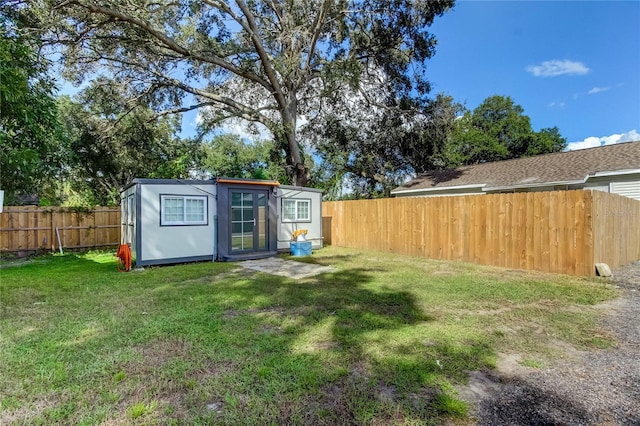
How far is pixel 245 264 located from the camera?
8.07 meters

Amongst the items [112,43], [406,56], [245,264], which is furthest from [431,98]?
[112,43]

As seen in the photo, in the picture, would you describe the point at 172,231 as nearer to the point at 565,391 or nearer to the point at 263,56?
the point at 263,56

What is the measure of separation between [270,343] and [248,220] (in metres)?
6.32

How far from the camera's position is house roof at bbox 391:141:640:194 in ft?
35.4

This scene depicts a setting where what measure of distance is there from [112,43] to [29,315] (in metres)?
9.54

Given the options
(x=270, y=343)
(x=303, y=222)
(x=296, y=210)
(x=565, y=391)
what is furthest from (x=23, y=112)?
(x=565, y=391)

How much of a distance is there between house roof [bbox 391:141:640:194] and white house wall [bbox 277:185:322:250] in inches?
257

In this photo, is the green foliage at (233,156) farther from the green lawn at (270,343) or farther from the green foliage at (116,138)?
the green lawn at (270,343)

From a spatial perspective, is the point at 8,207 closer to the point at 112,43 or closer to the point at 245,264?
the point at 112,43

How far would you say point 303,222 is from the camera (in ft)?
35.0

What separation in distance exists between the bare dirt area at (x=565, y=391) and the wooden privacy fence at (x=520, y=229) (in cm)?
368

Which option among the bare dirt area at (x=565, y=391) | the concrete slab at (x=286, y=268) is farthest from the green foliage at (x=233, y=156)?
the bare dirt area at (x=565, y=391)

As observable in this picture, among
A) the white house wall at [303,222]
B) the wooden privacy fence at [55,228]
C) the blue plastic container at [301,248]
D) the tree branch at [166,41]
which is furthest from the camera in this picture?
the white house wall at [303,222]

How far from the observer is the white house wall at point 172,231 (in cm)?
746
